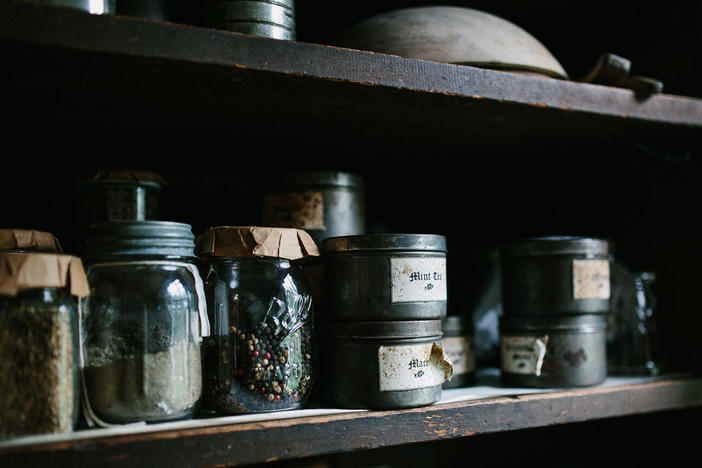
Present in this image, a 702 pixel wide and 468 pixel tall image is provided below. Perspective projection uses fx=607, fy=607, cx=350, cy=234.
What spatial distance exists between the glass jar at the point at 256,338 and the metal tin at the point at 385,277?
0.07 meters

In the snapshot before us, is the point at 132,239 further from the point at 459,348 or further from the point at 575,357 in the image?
the point at 575,357

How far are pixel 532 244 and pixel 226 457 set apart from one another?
59 centimetres

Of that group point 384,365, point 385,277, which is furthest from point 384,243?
point 384,365

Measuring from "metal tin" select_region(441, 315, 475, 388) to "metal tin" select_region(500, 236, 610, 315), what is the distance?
94 mm

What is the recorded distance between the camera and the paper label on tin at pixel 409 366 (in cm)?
81

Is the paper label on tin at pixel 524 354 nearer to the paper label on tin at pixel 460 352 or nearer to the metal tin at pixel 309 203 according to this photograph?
the paper label on tin at pixel 460 352

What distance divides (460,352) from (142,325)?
1.72ft

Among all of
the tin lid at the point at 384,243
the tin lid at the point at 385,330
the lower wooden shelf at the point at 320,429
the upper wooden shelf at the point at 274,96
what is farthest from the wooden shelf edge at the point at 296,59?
the lower wooden shelf at the point at 320,429

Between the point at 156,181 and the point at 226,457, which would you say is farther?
the point at 156,181

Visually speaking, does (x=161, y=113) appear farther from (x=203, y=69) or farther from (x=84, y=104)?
(x=203, y=69)

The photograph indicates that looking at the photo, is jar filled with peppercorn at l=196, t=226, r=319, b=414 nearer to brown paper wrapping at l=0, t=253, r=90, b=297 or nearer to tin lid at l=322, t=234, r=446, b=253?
tin lid at l=322, t=234, r=446, b=253

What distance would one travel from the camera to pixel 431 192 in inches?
58.7

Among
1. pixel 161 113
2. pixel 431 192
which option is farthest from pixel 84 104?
pixel 431 192

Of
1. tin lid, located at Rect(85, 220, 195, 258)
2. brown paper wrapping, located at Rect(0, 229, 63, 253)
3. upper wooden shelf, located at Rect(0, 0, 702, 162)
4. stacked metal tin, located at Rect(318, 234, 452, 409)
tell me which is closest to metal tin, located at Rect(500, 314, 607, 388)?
stacked metal tin, located at Rect(318, 234, 452, 409)
